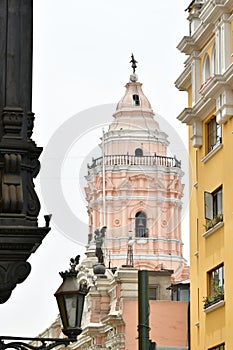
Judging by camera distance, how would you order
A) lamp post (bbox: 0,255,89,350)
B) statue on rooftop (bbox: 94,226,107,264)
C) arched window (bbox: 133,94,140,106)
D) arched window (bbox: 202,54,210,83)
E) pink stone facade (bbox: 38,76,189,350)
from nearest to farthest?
1. lamp post (bbox: 0,255,89,350)
2. arched window (bbox: 202,54,210,83)
3. pink stone facade (bbox: 38,76,189,350)
4. statue on rooftop (bbox: 94,226,107,264)
5. arched window (bbox: 133,94,140,106)

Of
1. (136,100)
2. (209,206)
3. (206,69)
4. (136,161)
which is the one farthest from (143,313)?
(136,100)

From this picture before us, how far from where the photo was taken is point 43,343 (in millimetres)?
12727

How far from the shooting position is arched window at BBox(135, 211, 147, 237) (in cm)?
9369

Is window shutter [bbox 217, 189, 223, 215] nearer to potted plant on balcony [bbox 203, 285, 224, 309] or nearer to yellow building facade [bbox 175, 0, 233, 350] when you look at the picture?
yellow building facade [bbox 175, 0, 233, 350]

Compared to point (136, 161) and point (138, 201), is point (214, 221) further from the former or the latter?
point (138, 201)

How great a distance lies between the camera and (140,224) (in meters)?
95.9

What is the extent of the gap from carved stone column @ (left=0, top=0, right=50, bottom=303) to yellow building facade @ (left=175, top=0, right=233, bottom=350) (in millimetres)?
21163

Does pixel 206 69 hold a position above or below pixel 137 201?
below

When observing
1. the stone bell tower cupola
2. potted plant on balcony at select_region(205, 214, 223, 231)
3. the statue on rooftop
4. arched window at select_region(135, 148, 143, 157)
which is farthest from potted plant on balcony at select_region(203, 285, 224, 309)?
arched window at select_region(135, 148, 143, 157)

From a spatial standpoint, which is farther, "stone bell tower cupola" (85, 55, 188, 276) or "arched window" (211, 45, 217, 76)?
"stone bell tower cupola" (85, 55, 188, 276)

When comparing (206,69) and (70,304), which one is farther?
(206,69)

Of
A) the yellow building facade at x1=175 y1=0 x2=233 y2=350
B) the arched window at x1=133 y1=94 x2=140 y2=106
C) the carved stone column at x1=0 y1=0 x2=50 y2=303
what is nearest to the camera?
the carved stone column at x1=0 y1=0 x2=50 y2=303

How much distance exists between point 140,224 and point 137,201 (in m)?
3.41

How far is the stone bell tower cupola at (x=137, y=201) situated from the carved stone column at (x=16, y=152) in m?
70.9
